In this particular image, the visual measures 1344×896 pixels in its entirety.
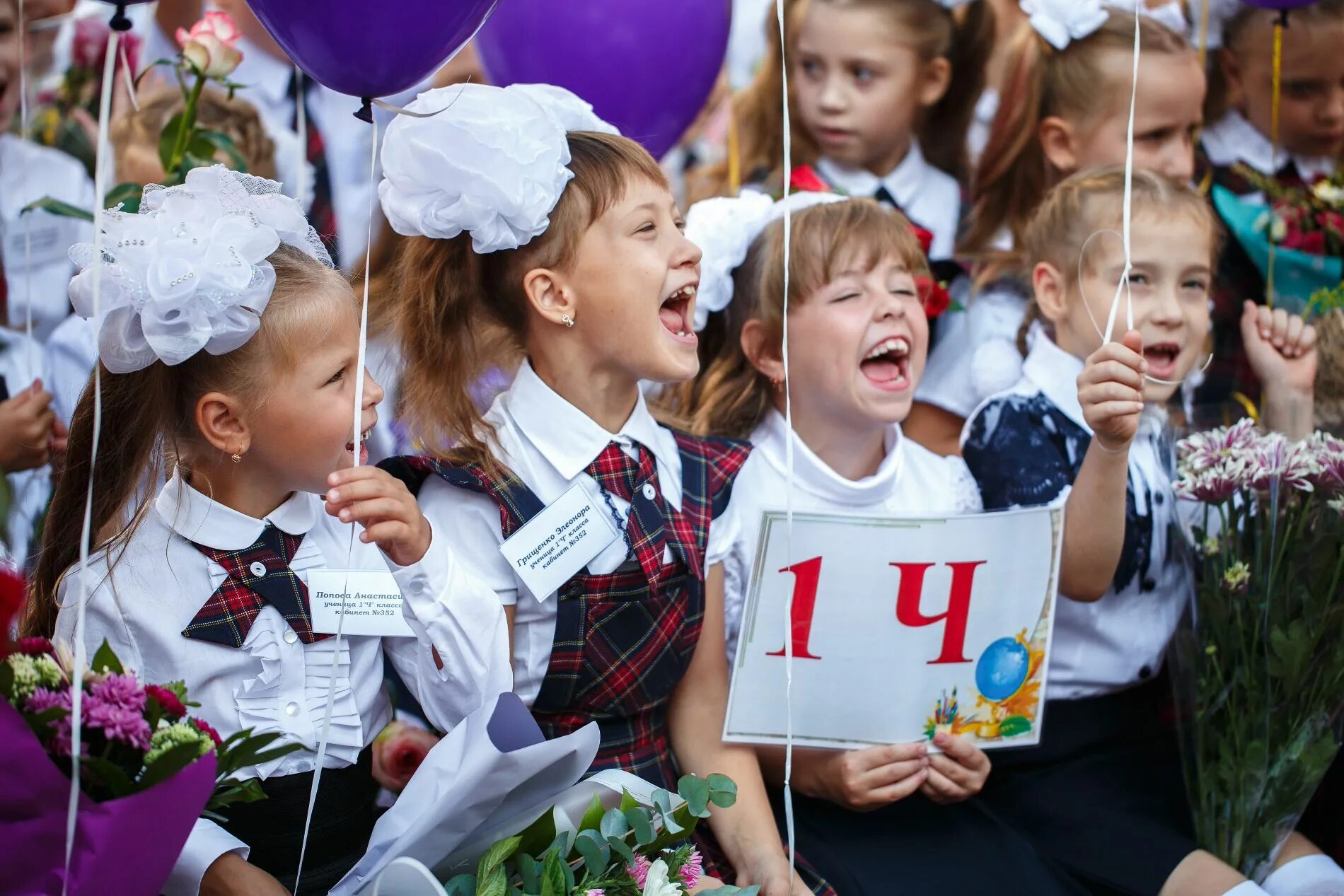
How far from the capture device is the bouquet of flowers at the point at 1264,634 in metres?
2.22

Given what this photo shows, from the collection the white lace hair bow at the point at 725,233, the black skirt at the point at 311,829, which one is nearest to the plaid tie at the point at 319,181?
the white lace hair bow at the point at 725,233

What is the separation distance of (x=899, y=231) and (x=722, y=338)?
38 centimetres

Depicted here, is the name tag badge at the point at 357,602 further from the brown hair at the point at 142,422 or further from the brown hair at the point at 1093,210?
the brown hair at the point at 1093,210

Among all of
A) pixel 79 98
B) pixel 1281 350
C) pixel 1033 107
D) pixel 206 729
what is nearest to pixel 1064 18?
pixel 1033 107

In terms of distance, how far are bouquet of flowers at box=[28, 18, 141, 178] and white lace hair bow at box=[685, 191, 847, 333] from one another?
1.82 metres

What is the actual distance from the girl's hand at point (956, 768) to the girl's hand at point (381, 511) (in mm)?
902

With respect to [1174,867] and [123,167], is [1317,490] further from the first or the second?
[123,167]

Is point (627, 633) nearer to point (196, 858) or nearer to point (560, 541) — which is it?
point (560, 541)

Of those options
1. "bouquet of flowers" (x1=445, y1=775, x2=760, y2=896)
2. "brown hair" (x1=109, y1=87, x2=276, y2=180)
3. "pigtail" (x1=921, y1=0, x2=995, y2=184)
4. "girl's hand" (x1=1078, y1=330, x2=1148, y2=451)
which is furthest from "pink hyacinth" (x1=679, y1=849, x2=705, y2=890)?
"pigtail" (x1=921, y1=0, x2=995, y2=184)

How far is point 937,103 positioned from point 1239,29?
31.7 inches

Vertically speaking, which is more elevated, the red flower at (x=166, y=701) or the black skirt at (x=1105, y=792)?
the red flower at (x=166, y=701)

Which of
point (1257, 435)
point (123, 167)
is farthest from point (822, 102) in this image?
point (123, 167)

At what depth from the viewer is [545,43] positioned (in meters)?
2.50

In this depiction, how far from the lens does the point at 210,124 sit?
3.06 metres
